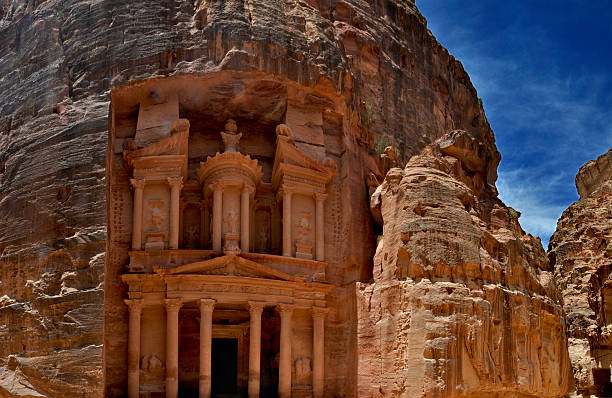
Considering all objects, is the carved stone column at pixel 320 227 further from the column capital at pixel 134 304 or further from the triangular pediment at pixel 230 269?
the column capital at pixel 134 304

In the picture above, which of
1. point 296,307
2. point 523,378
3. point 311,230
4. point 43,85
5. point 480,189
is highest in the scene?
point 43,85

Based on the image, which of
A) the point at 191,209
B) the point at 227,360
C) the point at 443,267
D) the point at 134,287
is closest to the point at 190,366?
the point at 227,360

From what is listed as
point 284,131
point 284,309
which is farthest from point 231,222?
point 284,131

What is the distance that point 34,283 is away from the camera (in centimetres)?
2034

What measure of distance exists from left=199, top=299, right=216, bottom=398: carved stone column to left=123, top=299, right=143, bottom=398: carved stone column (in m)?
1.77

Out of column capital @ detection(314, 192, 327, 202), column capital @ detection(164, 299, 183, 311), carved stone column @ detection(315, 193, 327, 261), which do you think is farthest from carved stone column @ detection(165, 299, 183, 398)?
column capital @ detection(314, 192, 327, 202)

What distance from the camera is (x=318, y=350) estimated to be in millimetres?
22516

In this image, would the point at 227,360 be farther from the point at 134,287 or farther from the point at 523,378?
the point at 523,378

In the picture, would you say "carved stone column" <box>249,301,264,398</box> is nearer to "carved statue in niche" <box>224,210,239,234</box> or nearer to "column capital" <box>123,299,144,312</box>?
"carved statue in niche" <box>224,210,239,234</box>

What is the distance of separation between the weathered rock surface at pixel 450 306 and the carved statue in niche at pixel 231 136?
16.1 ft

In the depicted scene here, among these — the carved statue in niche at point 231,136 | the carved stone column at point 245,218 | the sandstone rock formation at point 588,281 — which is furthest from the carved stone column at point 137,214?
the sandstone rock formation at point 588,281

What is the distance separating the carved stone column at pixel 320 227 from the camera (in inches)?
927

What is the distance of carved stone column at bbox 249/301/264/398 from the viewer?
2153 centimetres

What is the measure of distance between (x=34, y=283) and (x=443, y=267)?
36.5 feet
